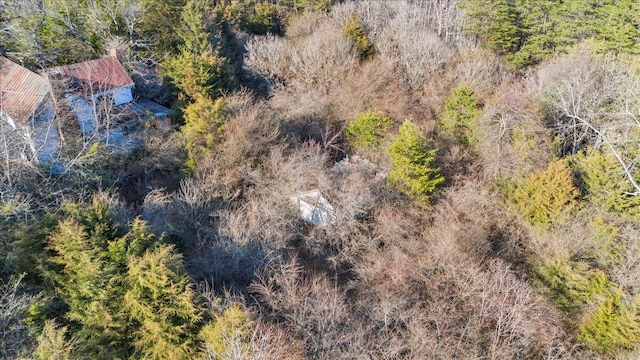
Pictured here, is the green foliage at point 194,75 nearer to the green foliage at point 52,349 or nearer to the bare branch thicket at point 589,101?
the green foliage at point 52,349

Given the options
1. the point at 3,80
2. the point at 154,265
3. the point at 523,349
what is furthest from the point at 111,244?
the point at 523,349

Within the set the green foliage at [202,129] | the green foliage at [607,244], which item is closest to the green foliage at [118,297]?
the green foliage at [202,129]

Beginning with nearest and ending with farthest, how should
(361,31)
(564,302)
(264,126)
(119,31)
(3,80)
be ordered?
(564,302), (3,80), (264,126), (119,31), (361,31)

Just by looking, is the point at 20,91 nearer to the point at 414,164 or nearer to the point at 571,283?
the point at 414,164

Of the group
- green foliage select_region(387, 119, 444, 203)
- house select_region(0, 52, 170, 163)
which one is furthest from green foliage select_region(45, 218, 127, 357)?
green foliage select_region(387, 119, 444, 203)

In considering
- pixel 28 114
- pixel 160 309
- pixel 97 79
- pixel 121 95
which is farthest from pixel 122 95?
pixel 160 309

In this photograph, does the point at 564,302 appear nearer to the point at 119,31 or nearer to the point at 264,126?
the point at 264,126
